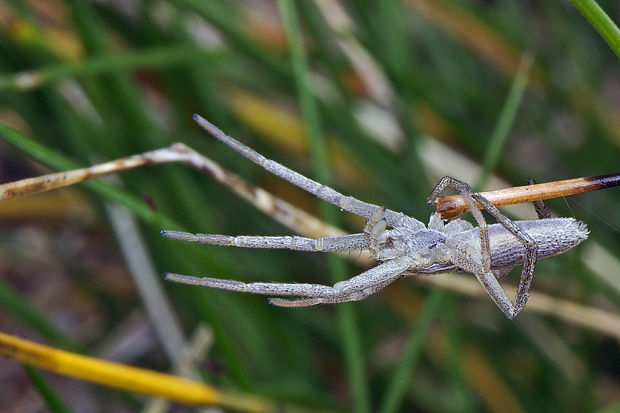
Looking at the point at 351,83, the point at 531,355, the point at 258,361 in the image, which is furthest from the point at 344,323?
the point at 351,83

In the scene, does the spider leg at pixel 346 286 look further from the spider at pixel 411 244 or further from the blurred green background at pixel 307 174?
the blurred green background at pixel 307 174

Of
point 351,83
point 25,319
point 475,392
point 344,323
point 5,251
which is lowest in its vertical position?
point 25,319

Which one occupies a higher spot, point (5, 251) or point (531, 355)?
point (531, 355)

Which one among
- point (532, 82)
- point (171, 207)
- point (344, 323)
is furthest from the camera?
point (532, 82)

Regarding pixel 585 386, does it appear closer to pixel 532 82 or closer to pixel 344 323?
pixel 344 323

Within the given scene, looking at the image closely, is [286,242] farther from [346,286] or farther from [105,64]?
[105,64]

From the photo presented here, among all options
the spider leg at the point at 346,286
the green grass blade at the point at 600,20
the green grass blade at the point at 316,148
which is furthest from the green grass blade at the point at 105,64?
the green grass blade at the point at 600,20

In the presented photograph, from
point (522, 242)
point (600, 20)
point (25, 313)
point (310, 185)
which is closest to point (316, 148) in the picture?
point (310, 185)

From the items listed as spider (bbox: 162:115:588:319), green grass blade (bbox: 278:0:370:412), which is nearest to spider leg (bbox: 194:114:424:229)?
spider (bbox: 162:115:588:319)
